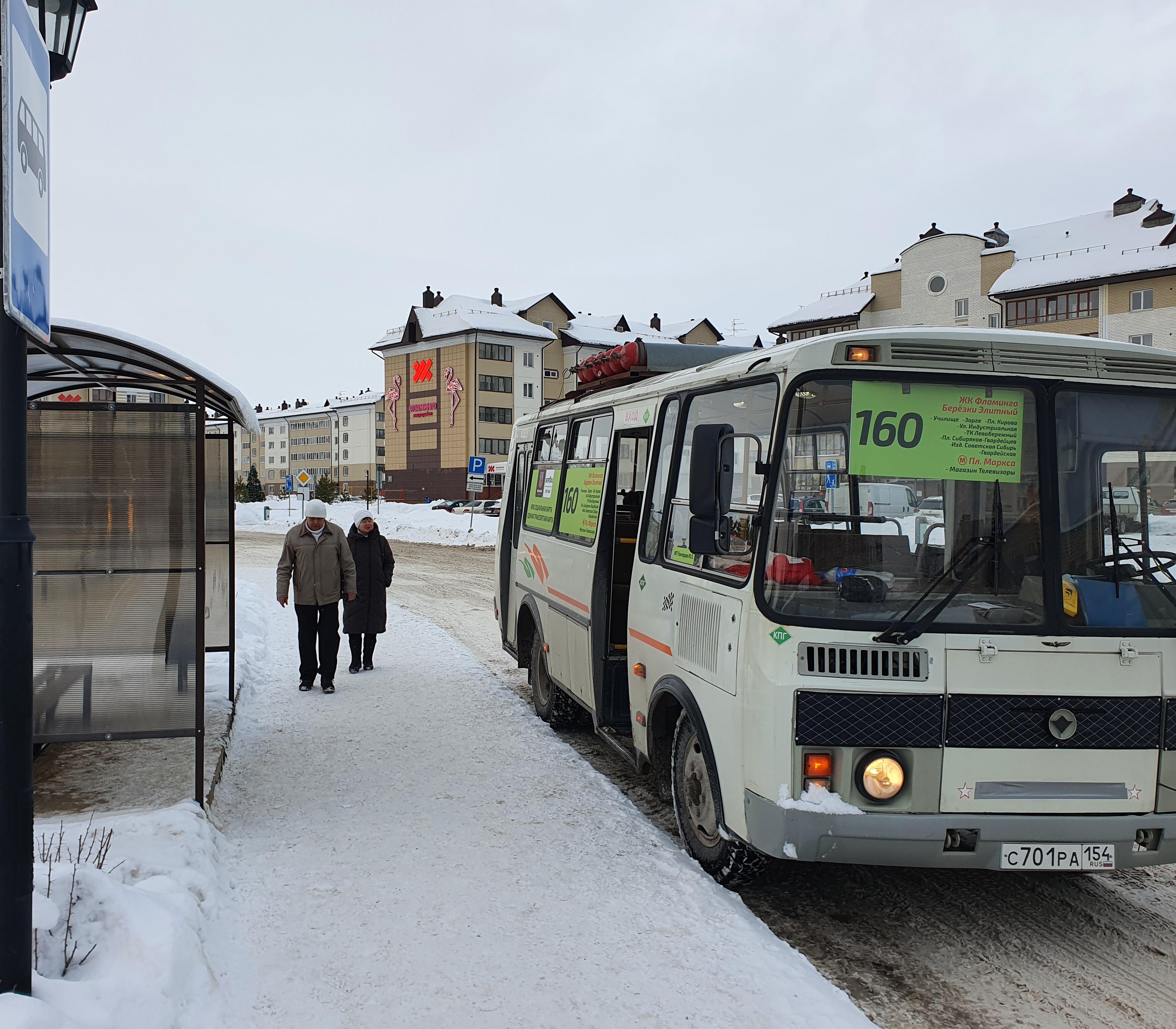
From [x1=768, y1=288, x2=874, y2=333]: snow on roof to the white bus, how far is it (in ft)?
198

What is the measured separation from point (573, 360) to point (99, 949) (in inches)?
3082

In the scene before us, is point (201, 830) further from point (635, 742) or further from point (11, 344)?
point (11, 344)

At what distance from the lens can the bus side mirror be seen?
15.1ft

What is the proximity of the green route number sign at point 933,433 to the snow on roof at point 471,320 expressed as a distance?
69315mm

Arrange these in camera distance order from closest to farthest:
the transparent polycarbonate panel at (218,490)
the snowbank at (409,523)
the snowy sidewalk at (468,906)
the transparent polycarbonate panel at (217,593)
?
the snowy sidewalk at (468,906) < the transparent polycarbonate panel at (217,593) < the transparent polycarbonate panel at (218,490) < the snowbank at (409,523)

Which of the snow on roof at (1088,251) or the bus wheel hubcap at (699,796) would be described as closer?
the bus wheel hubcap at (699,796)


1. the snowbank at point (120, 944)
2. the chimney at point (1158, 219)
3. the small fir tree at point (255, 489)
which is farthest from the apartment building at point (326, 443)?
the snowbank at point (120, 944)

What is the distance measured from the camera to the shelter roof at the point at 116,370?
5.29 meters

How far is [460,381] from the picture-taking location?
73.7 metres

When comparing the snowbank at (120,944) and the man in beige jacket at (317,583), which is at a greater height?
the man in beige jacket at (317,583)

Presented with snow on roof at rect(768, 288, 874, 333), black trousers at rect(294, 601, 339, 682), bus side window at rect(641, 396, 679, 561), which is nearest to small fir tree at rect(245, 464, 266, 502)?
snow on roof at rect(768, 288, 874, 333)

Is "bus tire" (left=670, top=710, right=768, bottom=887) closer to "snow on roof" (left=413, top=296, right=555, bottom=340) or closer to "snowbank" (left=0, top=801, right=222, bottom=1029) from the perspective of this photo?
"snowbank" (left=0, top=801, right=222, bottom=1029)

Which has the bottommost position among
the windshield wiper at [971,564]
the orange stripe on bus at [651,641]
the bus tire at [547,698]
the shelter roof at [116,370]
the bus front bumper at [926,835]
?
the bus tire at [547,698]

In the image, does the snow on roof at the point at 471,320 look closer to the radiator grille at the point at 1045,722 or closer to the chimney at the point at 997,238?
the chimney at the point at 997,238
